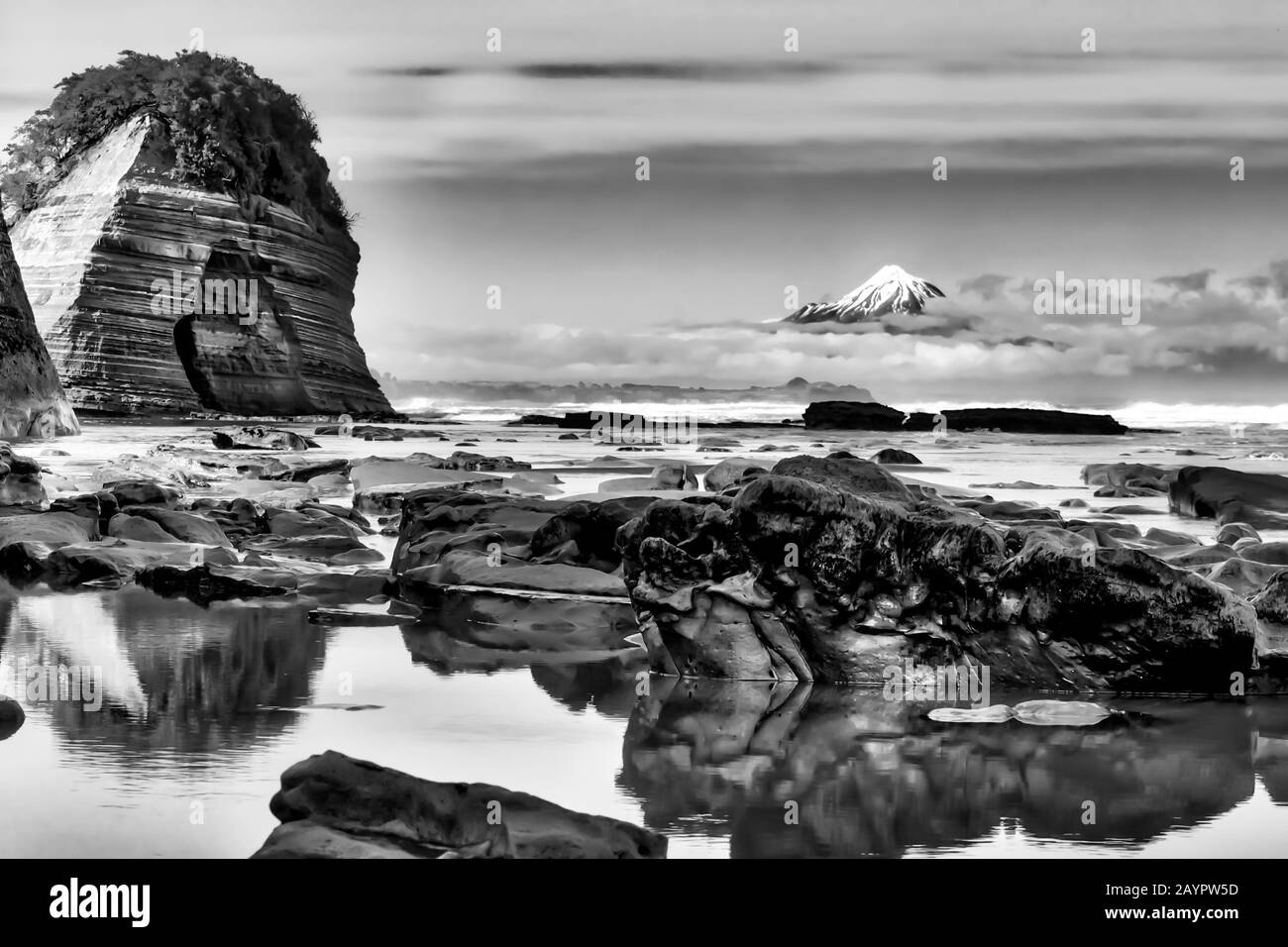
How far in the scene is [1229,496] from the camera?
561 inches

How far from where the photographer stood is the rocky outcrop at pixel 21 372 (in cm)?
2516

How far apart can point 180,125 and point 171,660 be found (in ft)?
173

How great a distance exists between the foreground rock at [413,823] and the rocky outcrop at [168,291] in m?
48.0

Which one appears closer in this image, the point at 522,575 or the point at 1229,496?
the point at 522,575

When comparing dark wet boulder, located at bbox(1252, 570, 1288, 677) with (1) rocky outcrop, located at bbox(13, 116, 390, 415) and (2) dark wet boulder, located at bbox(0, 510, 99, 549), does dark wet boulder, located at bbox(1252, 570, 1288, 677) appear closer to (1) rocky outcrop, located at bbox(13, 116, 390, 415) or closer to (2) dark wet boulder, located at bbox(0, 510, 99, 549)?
(2) dark wet boulder, located at bbox(0, 510, 99, 549)

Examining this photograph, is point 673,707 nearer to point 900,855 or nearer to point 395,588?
point 900,855

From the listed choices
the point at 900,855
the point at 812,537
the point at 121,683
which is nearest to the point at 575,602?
the point at 812,537

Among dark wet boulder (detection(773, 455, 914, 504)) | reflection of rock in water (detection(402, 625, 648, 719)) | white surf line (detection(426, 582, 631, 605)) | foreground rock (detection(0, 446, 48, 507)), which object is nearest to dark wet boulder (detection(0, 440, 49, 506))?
foreground rock (detection(0, 446, 48, 507))

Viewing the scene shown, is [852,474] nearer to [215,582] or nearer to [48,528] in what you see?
[215,582]

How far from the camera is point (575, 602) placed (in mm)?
7516

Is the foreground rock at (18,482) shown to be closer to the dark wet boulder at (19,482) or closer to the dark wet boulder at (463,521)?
the dark wet boulder at (19,482)

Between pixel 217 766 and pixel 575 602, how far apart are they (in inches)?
127

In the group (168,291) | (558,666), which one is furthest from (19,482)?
(168,291)

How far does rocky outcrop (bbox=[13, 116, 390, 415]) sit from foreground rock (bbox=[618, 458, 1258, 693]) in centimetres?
4611
